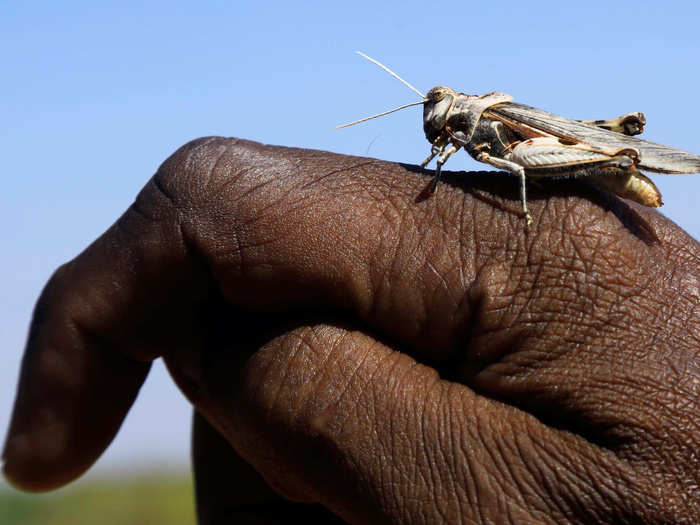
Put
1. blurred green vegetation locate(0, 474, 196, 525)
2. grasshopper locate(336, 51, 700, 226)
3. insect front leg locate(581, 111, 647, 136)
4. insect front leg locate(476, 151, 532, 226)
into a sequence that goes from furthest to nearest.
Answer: blurred green vegetation locate(0, 474, 196, 525), insect front leg locate(581, 111, 647, 136), grasshopper locate(336, 51, 700, 226), insect front leg locate(476, 151, 532, 226)

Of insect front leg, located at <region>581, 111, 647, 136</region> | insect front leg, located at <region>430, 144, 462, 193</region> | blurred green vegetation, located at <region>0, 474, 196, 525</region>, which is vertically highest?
insect front leg, located at <region>581, 111, 647, 136</region>

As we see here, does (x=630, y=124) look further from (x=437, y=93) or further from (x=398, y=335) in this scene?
(x=398, y=335)

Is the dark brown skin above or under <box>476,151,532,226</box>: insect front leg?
under

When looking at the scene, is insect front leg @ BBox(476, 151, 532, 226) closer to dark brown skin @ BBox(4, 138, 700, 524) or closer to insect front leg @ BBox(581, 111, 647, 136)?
dark brown skin @ BBox(4, 138, 700, 524)

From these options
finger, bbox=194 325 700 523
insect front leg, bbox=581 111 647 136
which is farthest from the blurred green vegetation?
insect front leg, bbox=581 111 647 136

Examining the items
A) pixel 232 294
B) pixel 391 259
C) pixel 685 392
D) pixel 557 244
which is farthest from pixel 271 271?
pixel 685 392

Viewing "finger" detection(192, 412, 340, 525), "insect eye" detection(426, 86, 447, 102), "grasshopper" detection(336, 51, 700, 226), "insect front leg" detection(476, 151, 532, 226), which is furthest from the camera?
"finger" detection(192, 412, 340, 525)

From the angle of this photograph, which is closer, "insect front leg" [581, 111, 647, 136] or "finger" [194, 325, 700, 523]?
"finger" [194, 325, 700, 523]

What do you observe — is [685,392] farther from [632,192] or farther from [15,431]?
[15,431]
